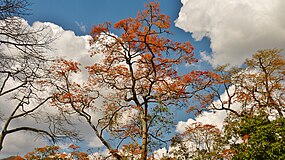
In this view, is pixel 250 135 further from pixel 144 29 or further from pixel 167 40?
pixel 144 29

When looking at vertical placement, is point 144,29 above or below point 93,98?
above

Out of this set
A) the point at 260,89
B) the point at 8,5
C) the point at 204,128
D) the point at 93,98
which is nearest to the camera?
the point at 8,5

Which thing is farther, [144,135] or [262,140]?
[144,135]

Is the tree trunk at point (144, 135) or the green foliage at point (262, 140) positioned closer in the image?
the green foliage at point (262, 140)

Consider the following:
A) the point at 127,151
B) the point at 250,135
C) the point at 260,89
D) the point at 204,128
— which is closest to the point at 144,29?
the point at 127,151

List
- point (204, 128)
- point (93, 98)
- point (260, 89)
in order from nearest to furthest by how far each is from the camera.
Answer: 1. point (93, 98)
2. point (260, 89)
3. point (204, 128)

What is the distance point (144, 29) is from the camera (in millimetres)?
11836

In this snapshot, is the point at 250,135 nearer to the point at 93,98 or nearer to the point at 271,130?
the point at 271,130

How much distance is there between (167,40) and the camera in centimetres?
1257

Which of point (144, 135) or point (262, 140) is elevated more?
point (144, 135)

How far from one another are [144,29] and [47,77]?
21.2 ft

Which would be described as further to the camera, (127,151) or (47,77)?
(127,151)

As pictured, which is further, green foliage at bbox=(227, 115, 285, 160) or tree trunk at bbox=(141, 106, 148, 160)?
tree trunk at bbox=(141, 106, 148, 160)

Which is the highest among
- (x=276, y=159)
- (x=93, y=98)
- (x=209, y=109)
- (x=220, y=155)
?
(x=209, y=109)
